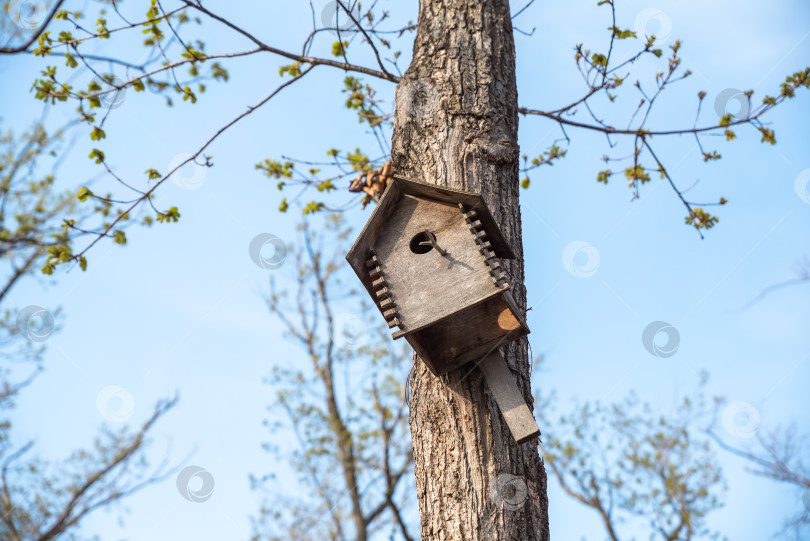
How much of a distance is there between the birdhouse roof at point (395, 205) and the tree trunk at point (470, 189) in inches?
8.8

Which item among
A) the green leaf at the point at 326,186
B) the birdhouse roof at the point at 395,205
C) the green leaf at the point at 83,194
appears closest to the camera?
the birdhouse roof at the point at 395,205

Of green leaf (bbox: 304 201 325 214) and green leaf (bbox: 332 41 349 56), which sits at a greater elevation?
green leaf (bbox: 332 41 349 56)

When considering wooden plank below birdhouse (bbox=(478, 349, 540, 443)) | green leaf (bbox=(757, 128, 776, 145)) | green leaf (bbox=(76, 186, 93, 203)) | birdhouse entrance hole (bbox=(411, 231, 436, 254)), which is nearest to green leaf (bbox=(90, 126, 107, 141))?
green leaf (bbox=(76, 186, 93, 203))

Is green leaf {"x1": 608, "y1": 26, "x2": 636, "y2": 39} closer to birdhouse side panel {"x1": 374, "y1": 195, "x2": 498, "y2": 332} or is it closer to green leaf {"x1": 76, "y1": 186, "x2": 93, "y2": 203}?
birdhouse side panel {"x1": 374, "y1": 195, "x2": 498, "y2": 332}

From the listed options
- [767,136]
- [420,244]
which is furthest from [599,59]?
[420,244]

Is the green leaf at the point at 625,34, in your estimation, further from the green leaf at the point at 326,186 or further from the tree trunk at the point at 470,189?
the green leaf at the point at 326,186

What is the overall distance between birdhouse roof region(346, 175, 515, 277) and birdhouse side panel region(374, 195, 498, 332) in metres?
0.03

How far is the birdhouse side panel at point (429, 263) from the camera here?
2420mm

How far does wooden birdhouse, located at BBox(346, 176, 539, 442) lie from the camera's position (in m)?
2.42

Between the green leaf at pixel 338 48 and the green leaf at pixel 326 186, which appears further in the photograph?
the green leaf at pixel 326 186

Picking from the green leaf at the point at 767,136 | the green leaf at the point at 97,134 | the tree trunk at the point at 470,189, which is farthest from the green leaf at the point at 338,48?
the green leaf at the point at 767,136

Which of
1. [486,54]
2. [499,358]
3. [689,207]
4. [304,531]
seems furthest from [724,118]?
[304,531]

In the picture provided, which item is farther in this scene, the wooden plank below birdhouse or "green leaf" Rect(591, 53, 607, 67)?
"green leaf" Rect(591, 53, 607, 67)

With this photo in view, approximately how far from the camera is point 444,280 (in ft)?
8.14
